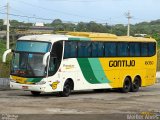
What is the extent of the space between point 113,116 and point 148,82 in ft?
52.0

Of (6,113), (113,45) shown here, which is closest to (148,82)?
(113,45)

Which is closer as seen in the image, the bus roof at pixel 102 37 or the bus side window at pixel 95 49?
the bus side window at pixel 95 49

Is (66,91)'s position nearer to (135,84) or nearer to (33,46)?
(33,46)

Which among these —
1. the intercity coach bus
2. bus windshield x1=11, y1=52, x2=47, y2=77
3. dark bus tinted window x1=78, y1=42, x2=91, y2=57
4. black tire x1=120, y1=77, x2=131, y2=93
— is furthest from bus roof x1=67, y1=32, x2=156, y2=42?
bus windshield x1=11, y1=52, x2=47, y2=77

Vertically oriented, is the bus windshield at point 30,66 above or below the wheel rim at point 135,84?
above

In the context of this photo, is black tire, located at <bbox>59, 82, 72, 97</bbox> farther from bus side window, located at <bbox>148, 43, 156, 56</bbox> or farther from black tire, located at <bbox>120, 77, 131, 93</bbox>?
bus side window, located at <bbox>148, 43, 156, 56</bbox>

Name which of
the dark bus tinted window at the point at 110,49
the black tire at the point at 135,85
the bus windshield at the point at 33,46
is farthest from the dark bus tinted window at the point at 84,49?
the black tire at the point at 135,85

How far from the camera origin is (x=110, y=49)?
94.4 feet

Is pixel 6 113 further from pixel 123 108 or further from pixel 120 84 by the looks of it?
pixel 120 84

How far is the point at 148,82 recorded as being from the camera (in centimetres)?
3212

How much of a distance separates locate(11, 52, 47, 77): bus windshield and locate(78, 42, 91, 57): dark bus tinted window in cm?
287

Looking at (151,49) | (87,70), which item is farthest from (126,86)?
(87,70)

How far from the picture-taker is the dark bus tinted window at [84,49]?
26.5m

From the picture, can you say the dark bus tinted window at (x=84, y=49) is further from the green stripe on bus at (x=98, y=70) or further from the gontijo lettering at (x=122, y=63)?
the gontijo lettering at (x=122, y=63)
